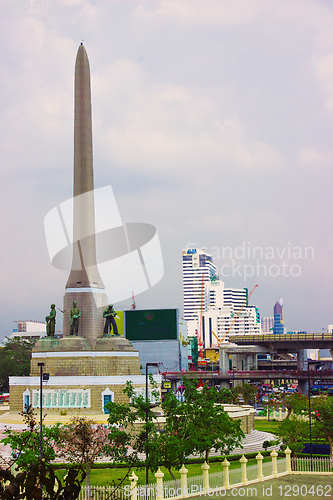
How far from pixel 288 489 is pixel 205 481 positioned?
4.06 metres

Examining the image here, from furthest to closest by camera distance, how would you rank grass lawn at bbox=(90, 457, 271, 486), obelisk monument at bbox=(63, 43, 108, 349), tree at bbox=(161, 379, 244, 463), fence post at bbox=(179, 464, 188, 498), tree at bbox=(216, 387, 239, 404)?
1. obelisk monument at bbox=(63, 43, 108, 349)
2. tree at bbox=(216, 387, 239, 404)
3. grass lawn at bbox=(90, 457, 271, 486)
4. tree at bbox=(161, 379, 244, 463)
5. fence post at bbox=(179, 464, 188, 498)

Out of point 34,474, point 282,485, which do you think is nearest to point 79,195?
point 282,485

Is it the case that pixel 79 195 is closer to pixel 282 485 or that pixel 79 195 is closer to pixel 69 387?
pixel 69 387

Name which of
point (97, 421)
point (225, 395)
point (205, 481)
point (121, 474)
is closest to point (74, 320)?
point (97, 421)

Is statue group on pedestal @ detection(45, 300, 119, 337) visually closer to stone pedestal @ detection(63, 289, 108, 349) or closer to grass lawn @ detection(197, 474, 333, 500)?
stone pedestal @ detection(63, 289, 108, 349)

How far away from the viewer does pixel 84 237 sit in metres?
57.7

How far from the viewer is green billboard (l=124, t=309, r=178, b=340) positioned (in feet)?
389

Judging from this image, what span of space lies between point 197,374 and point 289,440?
81.6 meters

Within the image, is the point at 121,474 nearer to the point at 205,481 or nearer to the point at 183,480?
the point at 205,481

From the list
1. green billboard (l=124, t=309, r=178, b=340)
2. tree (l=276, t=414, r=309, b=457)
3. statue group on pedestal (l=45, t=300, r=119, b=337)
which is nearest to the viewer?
tree (l=276, t=414, r=309, b=457)

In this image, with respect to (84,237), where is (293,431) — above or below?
below

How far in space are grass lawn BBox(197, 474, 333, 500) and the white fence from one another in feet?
1.71

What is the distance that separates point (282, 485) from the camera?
2898 centimetres

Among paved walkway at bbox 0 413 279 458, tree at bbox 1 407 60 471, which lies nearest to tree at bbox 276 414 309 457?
paved walkway at bbox 0 413 279 458
